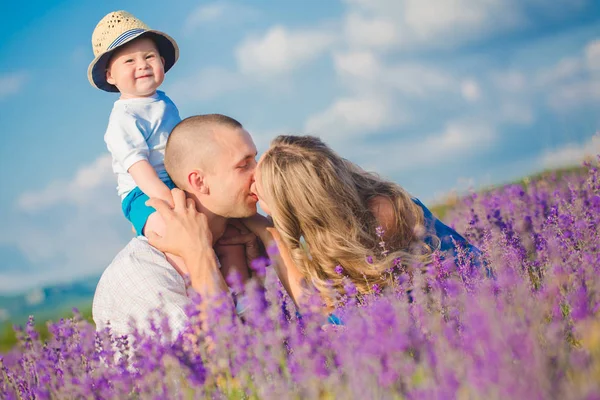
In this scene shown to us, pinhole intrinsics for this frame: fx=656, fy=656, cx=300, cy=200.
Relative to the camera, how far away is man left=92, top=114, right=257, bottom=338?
3836 mm

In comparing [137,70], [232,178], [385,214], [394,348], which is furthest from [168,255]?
[394,348]

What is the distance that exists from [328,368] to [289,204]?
5.00ft

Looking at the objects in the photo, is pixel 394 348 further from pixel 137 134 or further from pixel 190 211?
pixel 137 134

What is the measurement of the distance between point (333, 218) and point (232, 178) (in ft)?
2.24

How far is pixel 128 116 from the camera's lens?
4566mm

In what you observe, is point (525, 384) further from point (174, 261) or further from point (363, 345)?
point (174, 261)

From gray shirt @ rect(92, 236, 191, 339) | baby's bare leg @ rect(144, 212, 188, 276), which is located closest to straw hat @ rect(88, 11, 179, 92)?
baby's bare leg @ rect(144, 212, 188, 276)

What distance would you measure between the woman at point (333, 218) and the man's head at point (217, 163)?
0.13 metres

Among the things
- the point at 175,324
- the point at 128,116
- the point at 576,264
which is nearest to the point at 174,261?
the point at 175,324

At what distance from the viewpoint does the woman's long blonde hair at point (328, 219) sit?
381 centimetres

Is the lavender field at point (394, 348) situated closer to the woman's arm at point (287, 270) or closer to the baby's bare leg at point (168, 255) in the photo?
the woman's arm at point (287, 270)

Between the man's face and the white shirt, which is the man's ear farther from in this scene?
the white shirt

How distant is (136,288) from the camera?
3.90 meters

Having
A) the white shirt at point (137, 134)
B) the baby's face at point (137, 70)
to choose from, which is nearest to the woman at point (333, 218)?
the white shirt at point (137, 134)
